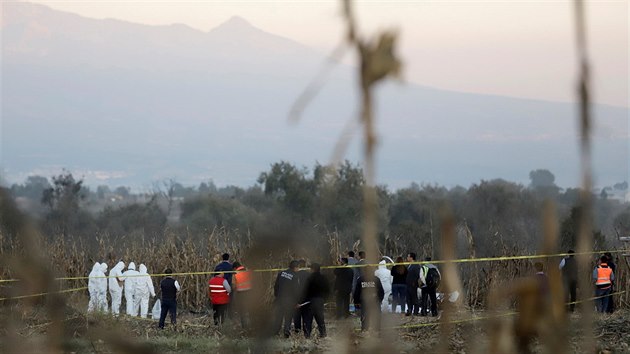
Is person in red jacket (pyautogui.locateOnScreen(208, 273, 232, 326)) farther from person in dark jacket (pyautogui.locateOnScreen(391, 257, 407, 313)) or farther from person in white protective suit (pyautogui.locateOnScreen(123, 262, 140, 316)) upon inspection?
person in dark jacket (pyautogui.locateOnScreen(391, 257, 407, 313))

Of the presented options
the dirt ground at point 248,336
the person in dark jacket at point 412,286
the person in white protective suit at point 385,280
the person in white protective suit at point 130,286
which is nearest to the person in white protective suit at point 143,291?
the person in white protective suit at point 130,286

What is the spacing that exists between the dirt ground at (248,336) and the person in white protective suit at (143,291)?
3.71 ft

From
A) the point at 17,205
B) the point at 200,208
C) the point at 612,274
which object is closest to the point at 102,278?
the point at 612,274

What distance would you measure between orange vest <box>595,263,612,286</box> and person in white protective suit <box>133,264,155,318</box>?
404 inches

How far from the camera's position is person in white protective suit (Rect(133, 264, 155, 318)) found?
84.9 feet

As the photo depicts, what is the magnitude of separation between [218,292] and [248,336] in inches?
787

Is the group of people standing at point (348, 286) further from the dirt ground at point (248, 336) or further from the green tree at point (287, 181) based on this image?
the green tree at point (287, 181)

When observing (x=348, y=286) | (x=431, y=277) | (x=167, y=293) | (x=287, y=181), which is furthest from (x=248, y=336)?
(x=287, y=181)

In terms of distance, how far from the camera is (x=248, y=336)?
1.63m

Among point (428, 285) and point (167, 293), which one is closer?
point (167, 293)

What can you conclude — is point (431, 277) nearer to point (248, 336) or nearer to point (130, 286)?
point (130, 286)

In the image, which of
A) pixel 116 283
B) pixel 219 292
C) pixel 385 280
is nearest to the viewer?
pixel 219 292

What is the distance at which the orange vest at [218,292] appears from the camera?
2130cm

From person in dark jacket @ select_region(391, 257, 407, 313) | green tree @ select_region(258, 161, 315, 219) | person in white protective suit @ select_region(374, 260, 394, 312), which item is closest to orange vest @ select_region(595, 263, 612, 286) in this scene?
person in dark jacket @ select_region(391, 257, 407, 313)
